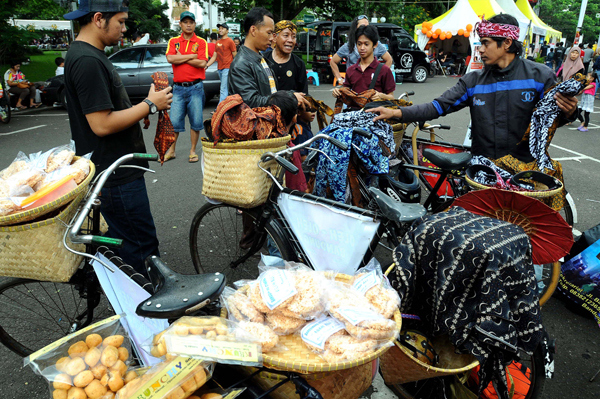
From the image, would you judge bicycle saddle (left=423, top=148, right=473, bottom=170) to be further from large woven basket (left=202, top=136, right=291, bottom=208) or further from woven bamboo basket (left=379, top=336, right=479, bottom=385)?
woven bamboo basket (left=379, top=336, right=479, bottom=385)

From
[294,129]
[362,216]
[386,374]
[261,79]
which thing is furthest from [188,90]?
[386,374]

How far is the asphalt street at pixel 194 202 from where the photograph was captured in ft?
8.01

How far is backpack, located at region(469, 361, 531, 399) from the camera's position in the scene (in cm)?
204

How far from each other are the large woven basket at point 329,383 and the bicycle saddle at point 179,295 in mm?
307

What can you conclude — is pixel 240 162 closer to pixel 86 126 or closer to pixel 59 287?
pixel 86 126

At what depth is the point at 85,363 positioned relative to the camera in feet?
4.67

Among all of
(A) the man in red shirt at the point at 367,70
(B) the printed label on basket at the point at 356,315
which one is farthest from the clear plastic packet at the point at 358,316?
(A) the man in red shirt at the point at 367,70

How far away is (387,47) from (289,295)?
1699 centimetres

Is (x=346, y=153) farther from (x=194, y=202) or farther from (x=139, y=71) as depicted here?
(x=139, y=71)

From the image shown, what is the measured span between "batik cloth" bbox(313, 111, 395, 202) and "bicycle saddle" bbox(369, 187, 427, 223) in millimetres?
823

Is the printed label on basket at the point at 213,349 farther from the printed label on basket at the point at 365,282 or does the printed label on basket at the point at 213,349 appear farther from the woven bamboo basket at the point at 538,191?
the woven bamboo basket at the point at 538,191

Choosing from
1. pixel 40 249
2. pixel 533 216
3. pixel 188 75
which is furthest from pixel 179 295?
pixel 188 75

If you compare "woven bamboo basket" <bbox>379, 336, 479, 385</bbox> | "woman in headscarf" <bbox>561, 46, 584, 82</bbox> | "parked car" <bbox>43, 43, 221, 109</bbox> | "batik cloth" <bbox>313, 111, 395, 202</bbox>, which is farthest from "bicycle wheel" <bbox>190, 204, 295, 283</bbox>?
"woman in headscarf" <bbox>561, 46, 584, 82</bbox>

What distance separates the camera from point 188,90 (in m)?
6.37
